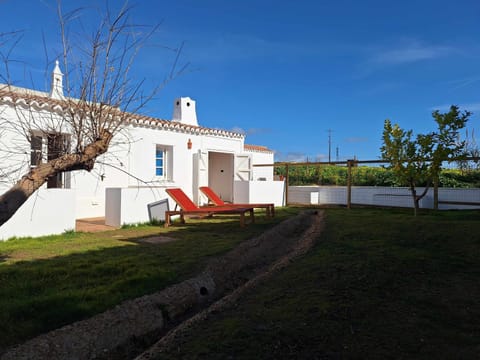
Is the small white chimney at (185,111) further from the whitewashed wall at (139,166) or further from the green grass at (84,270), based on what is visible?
the green grass at (84,270)

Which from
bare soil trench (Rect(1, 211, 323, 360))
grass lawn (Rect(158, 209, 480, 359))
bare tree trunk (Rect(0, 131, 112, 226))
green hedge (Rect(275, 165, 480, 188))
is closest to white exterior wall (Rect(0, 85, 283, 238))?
bare tree trunk (Rect(0, 131, 112, 226))

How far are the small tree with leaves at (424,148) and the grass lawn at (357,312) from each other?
5.12 m

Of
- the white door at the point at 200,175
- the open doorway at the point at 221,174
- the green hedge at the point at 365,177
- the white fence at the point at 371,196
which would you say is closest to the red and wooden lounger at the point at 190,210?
the white door at the point at 200,175

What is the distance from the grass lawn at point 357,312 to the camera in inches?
108

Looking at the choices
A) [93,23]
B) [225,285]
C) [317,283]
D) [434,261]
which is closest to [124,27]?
[93,23]

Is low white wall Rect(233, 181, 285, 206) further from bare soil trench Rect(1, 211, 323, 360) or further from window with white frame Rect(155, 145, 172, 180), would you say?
bare soil trench Rect(1, 211, 323, 360)

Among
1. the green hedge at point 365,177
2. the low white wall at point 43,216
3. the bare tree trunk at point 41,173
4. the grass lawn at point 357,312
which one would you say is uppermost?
the green hedge at point 365,177

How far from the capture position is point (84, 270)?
4.82m

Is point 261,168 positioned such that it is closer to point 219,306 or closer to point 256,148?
point 256,148

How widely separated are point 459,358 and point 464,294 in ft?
5.67

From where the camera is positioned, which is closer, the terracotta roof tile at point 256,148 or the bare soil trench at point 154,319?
the bare soil trench at point 154,319

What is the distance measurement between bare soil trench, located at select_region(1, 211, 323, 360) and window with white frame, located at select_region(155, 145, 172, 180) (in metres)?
Result: 7.12

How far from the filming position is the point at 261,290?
14.1ft

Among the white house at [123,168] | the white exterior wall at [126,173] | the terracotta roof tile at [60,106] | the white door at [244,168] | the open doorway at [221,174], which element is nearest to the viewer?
the terracotta roof tile at [60,106]
